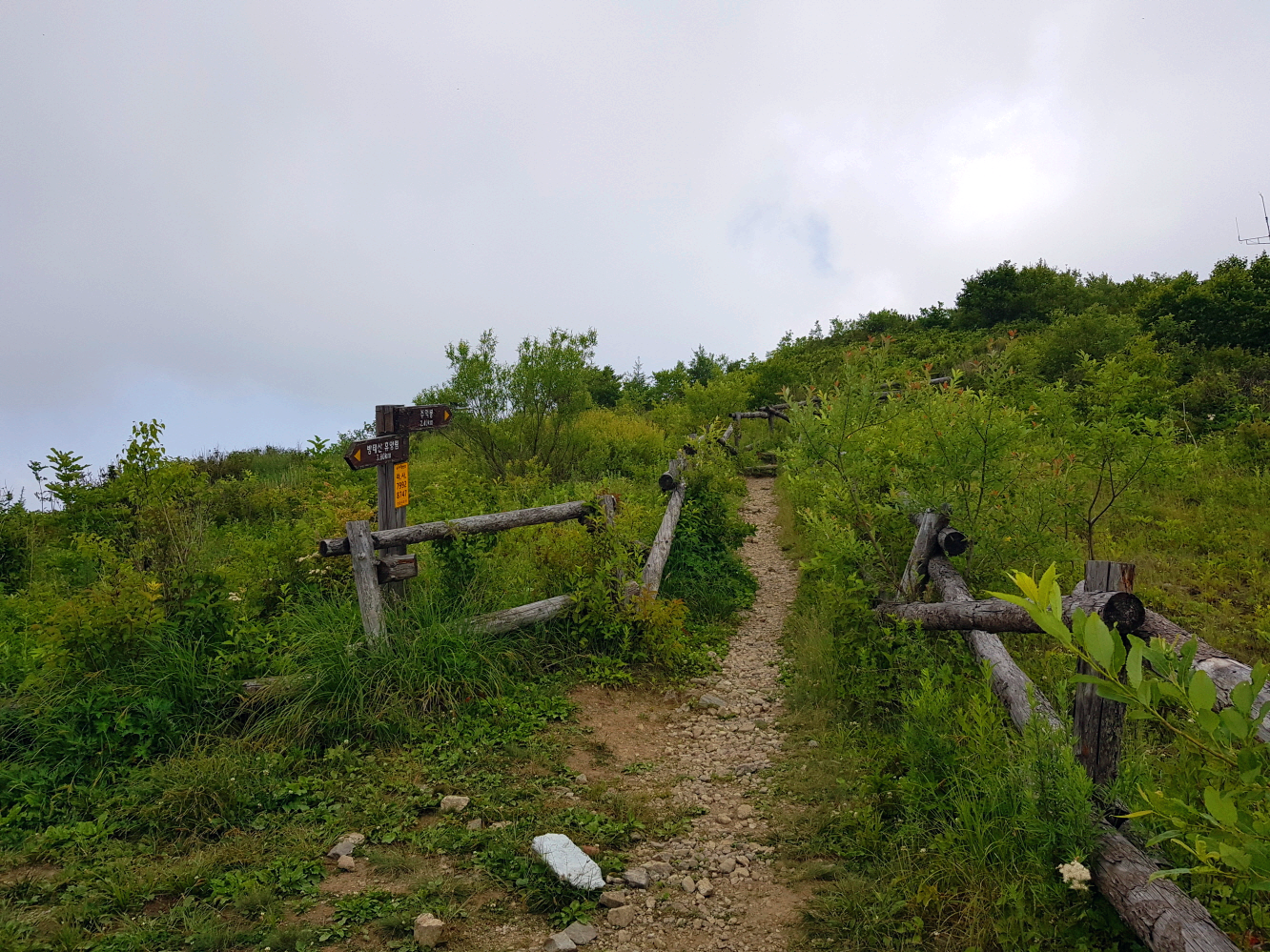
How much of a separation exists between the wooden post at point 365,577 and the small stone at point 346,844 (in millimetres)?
1667

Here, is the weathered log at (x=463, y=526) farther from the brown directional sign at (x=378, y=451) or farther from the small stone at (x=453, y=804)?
the small stone at (x=453, y=804)

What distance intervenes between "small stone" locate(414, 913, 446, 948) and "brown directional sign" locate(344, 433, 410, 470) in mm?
3225

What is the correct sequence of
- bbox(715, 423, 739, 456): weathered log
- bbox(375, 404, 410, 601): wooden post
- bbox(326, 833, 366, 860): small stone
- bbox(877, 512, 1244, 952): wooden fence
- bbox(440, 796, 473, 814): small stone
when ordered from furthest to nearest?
1. bbox(715, 423, 739, 456): weathered log
2. bbox(375, 404, 410, 601): wooden post
3. bbox(440, 796, 473, 814): small stone
4. bbox(326, 833, 366, 860): small stone
5. bbox(877, 512, 1244, 952): wooden fence

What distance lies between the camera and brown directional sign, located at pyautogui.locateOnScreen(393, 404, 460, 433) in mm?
6066

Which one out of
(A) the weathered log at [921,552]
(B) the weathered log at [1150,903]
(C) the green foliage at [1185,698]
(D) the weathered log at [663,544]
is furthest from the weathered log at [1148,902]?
(D) the weathered log at [663,544]

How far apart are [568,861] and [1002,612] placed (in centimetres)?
257

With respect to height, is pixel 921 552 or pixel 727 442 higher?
pixel 727 442

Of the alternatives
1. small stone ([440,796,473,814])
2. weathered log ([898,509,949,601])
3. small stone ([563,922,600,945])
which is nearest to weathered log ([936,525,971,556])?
weathered log ([898,509,949,601])

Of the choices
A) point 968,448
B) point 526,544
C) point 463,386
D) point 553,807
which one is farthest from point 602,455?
point 553,807

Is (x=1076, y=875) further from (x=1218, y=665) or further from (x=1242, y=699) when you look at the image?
(x=1242, y=699)

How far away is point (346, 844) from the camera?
379 cm

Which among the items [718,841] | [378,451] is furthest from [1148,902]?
[378,451]

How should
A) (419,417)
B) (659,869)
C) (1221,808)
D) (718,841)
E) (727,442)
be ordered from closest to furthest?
1. (1221,808)
2. (659,869)
3. (718,841)
4. (419,417)
5. (727,442)

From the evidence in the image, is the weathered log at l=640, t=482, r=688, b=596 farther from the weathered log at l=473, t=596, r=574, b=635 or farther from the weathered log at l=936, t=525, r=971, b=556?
the weathered log at l=936, t=525, r=971, b=556
